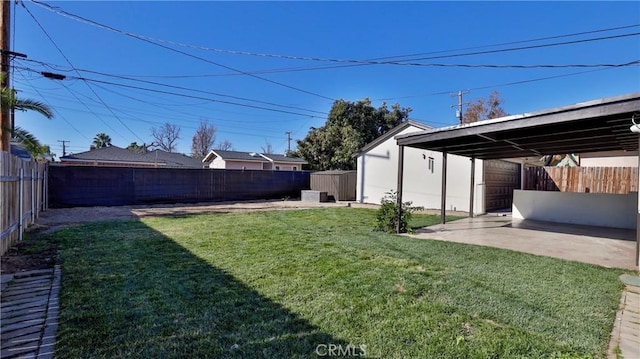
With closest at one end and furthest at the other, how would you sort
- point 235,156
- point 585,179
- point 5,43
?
point 5,43 < point 585,179 < point 235,156

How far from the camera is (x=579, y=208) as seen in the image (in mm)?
9211

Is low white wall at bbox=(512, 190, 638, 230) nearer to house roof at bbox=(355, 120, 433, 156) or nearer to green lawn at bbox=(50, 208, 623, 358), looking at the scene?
house roof at bbox=(355, 120, 433, 156)

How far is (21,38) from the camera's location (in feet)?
34.7

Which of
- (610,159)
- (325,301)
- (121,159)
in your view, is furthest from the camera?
(121,159)

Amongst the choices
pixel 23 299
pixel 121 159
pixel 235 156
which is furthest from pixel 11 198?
pixel 235 156

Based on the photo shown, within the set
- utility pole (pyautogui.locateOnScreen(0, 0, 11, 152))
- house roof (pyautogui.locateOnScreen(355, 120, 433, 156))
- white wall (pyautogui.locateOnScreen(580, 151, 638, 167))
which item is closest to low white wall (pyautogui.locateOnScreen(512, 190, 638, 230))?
white wall (pyautogui.locateOnScreen(580, 151, 638, 167))

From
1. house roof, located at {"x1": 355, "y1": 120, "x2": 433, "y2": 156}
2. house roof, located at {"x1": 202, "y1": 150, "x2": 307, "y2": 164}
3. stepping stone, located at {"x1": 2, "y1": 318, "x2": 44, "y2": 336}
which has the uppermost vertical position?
house roof, located at {"x1": 355, "y1": 120, "x2": 433, "y2": 156}

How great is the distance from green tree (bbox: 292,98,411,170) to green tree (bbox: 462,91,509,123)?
626 cm

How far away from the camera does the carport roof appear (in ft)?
14.6

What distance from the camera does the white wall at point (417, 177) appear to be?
483 inches

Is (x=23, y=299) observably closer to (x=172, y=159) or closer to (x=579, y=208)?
(x=579, y=208)

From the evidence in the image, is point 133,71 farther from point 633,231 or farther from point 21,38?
point 633,231

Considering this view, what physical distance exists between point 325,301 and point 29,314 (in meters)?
2.56

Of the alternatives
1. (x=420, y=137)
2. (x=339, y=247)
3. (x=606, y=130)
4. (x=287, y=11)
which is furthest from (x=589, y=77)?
(x=339, y=247)
